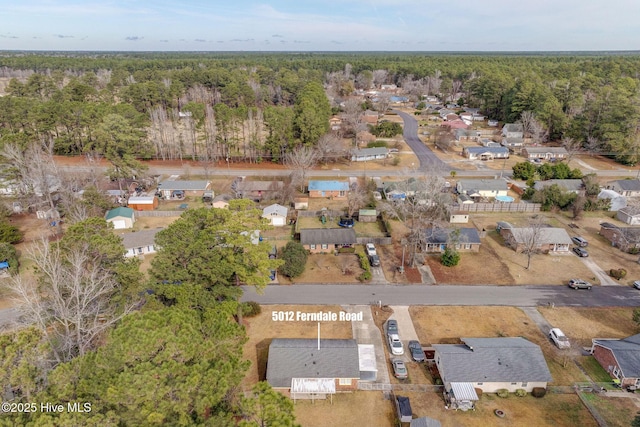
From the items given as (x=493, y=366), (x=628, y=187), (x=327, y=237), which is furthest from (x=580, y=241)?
(x=327, y=237)

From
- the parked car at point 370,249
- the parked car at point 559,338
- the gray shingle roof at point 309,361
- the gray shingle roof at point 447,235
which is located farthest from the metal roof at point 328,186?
the parked car at point 559,338

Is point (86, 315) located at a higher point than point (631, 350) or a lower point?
higher

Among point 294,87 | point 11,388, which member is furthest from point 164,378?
point 294,87

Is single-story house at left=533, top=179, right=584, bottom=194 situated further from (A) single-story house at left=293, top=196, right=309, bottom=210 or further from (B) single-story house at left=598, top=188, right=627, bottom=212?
(A) single-story house at left=293, top=196, right=309, bottom=210

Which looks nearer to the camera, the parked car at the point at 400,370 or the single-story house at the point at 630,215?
the parked car at the point at 400,370

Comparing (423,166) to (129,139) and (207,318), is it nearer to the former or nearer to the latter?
(129,139)

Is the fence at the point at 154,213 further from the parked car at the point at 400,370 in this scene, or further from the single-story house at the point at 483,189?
the single-story house at the point at 483,189
